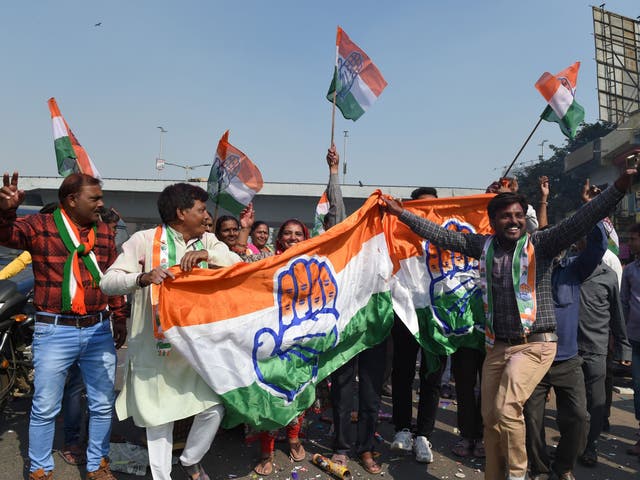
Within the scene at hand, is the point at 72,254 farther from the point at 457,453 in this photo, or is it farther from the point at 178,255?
the point at 457,453

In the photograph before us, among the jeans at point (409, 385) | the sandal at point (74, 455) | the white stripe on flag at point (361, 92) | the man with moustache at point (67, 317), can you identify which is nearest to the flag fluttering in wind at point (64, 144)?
the man with moustache at point (67, 317)

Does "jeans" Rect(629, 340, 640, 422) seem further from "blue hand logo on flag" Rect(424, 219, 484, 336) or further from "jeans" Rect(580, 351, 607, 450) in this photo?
"blue hand logo on flag" Rect(424, 219, 484, 336)

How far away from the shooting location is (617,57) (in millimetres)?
31531

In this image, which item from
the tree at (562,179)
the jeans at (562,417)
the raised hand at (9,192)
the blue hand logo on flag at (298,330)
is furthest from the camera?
the tree at (562,179)

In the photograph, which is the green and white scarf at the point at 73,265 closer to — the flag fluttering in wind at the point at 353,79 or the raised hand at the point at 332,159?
the raised hand at the point at 332,159

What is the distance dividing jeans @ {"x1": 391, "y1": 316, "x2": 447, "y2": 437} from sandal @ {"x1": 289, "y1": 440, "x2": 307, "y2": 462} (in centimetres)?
88

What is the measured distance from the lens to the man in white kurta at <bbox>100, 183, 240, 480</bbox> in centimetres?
315

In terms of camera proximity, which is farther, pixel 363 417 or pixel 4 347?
pixel 4 347

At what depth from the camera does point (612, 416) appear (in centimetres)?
564

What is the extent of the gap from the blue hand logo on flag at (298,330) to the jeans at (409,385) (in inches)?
30.6

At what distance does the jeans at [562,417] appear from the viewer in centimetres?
369

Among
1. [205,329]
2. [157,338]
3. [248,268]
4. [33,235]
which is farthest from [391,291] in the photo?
[33,235]

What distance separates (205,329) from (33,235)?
138cm

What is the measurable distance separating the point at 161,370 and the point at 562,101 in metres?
5.38
